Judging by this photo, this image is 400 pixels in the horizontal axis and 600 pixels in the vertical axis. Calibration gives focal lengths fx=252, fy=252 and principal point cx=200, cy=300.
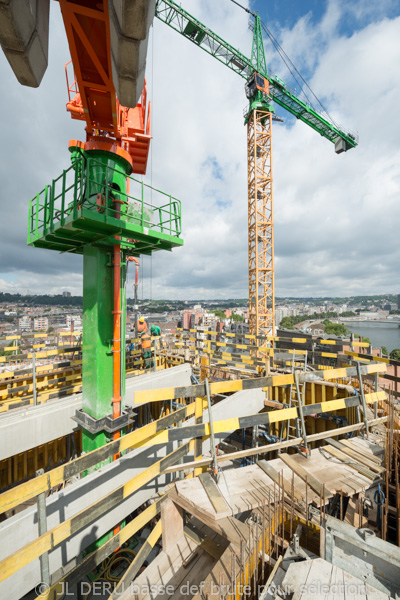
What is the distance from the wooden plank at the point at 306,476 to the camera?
2657 millimetres

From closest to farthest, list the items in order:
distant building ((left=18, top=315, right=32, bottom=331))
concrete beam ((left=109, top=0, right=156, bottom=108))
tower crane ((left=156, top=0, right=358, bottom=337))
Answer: concrete beam ((left=109, top=0, right=156, bottom=108)), tower crane ((left=156, top=0, right=358, bottom=337)), distant building ((left=18, top=315, right=32, bottom=331))

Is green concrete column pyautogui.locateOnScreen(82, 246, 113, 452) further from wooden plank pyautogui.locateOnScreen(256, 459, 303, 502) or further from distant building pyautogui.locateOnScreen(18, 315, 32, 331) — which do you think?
distant building pyautogui.locateOnScreen(18, 315, 32, 331)

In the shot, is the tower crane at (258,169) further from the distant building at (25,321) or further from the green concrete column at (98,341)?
the distant building at (25,321)

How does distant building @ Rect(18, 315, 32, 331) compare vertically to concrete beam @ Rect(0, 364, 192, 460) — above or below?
below

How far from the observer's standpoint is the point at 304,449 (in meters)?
3.42

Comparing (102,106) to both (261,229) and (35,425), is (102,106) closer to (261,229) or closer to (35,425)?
(35,425)

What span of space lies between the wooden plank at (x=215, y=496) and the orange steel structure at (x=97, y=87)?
505 cm

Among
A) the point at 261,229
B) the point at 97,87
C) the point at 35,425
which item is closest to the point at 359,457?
the point at 35,425

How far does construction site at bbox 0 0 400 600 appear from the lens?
68.6 inches

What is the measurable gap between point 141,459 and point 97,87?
20.5ft

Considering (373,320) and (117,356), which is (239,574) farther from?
(373,320)

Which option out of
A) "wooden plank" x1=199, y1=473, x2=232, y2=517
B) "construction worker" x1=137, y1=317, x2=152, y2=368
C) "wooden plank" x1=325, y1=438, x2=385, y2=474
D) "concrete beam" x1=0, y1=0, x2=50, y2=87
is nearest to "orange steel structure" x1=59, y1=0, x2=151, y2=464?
"concrete beam" x1=0, y1=0, x2=50, y2=87

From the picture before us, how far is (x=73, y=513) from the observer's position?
3.43 meters

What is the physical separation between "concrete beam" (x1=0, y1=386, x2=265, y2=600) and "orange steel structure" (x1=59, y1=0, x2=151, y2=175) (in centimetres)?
571
